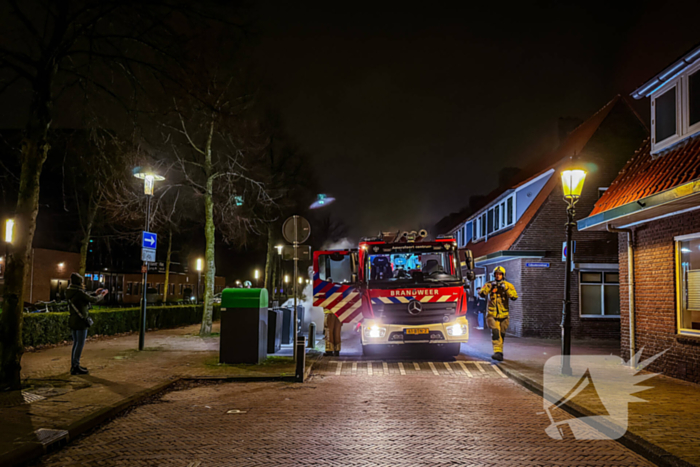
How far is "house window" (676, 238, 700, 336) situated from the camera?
10.1m

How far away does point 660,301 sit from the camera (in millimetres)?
11031

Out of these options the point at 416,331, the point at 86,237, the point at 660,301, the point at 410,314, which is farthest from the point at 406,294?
the point at 86,237

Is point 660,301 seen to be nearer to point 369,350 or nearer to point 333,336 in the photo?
point 369,350

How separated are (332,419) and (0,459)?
3.66 meters

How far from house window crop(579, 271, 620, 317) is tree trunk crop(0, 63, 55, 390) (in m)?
17.5

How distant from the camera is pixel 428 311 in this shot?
12.6 meters

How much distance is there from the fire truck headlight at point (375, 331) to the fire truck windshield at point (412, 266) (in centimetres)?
112

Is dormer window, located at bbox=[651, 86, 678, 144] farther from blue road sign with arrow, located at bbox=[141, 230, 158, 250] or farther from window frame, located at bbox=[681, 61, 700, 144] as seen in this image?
blue road sign with arrow, located at bbox=[141, 230, 158, 250]

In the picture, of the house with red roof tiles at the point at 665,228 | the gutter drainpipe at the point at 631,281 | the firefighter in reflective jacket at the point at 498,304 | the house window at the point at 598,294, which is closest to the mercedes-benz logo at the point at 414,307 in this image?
the firefighter in reflective jacket at the point at 498,304

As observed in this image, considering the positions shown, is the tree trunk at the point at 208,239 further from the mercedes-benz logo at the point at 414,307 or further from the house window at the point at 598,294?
the house window at the point at 598,294

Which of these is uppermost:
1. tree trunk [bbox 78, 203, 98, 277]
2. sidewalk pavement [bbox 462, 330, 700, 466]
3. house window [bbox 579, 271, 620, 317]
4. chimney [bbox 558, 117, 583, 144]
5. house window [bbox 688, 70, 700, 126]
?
chimney [bbox 558, 117, 583, 144]

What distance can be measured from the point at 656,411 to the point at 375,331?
6209 millimetres

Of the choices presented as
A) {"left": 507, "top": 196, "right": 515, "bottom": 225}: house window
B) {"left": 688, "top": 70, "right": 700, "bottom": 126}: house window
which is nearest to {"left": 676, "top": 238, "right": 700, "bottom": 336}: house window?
{"left": 688, "top": 70, "right": 700, "bottom": 126}: house window

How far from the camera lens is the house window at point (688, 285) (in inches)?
396
